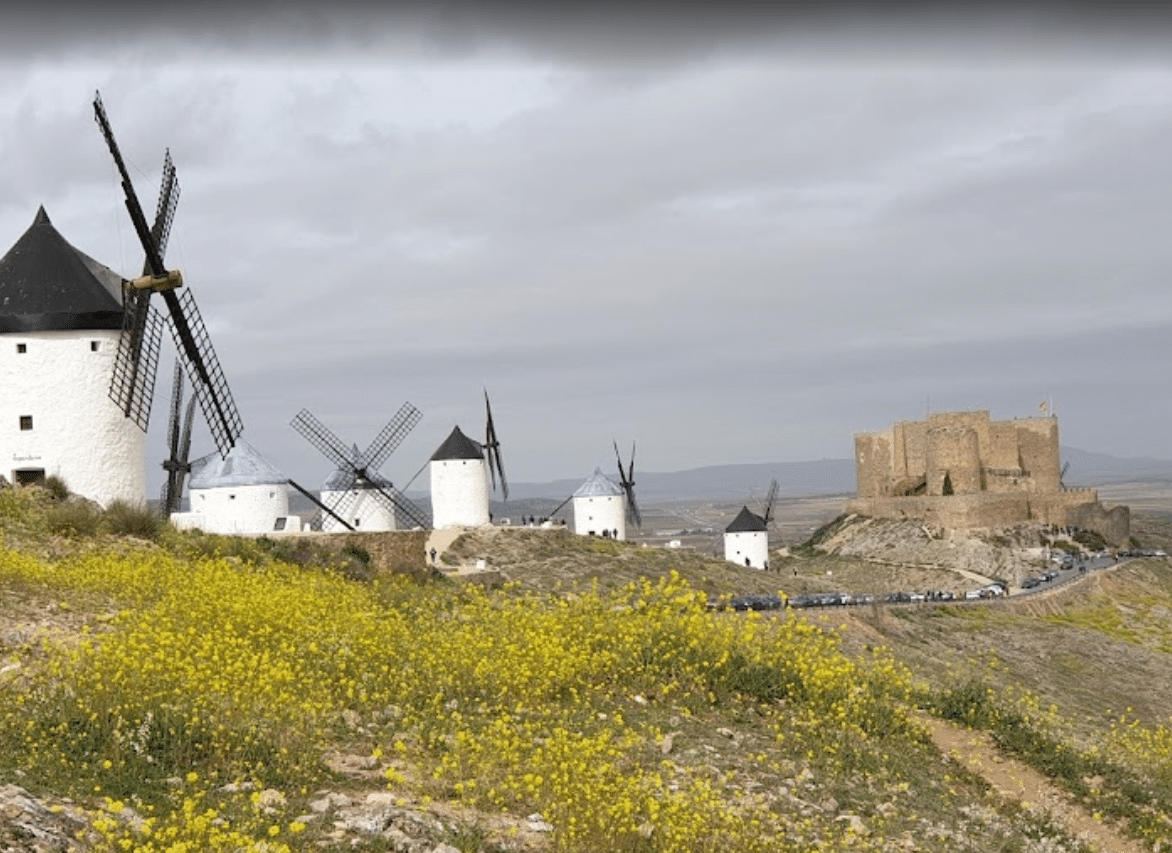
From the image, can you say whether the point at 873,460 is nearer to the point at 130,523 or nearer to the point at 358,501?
the point at 358,501

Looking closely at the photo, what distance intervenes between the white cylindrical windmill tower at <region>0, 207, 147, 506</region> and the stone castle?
54.3 m

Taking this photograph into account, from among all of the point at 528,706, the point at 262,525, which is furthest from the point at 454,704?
the point at 262,525

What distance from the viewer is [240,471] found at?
34.5 metres

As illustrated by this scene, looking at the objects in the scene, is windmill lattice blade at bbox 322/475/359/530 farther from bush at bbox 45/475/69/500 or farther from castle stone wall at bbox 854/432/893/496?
castle stone wall at bbox 854/432/893/496

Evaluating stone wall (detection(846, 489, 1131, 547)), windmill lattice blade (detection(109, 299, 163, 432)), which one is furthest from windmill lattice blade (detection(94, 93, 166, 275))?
stone wall (detection(846, 489, 1131, 547))

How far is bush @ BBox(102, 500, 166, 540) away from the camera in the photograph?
69.4 ft

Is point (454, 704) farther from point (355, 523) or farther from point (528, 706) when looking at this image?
point (355, 523)

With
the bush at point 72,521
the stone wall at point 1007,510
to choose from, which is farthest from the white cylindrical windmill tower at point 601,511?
the bush at point 72,521

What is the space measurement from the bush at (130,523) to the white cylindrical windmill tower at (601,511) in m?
37.1

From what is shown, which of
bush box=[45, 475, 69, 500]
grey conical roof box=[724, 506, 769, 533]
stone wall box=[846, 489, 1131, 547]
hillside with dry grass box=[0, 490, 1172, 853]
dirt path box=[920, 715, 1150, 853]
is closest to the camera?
hillside with dry grass box=[0, 490, 1172, 853]

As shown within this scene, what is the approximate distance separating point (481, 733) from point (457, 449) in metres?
42.2

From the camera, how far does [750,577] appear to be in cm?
5269

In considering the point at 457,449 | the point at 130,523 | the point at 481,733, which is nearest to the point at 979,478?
the point at 457,449

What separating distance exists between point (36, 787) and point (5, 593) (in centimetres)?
660
